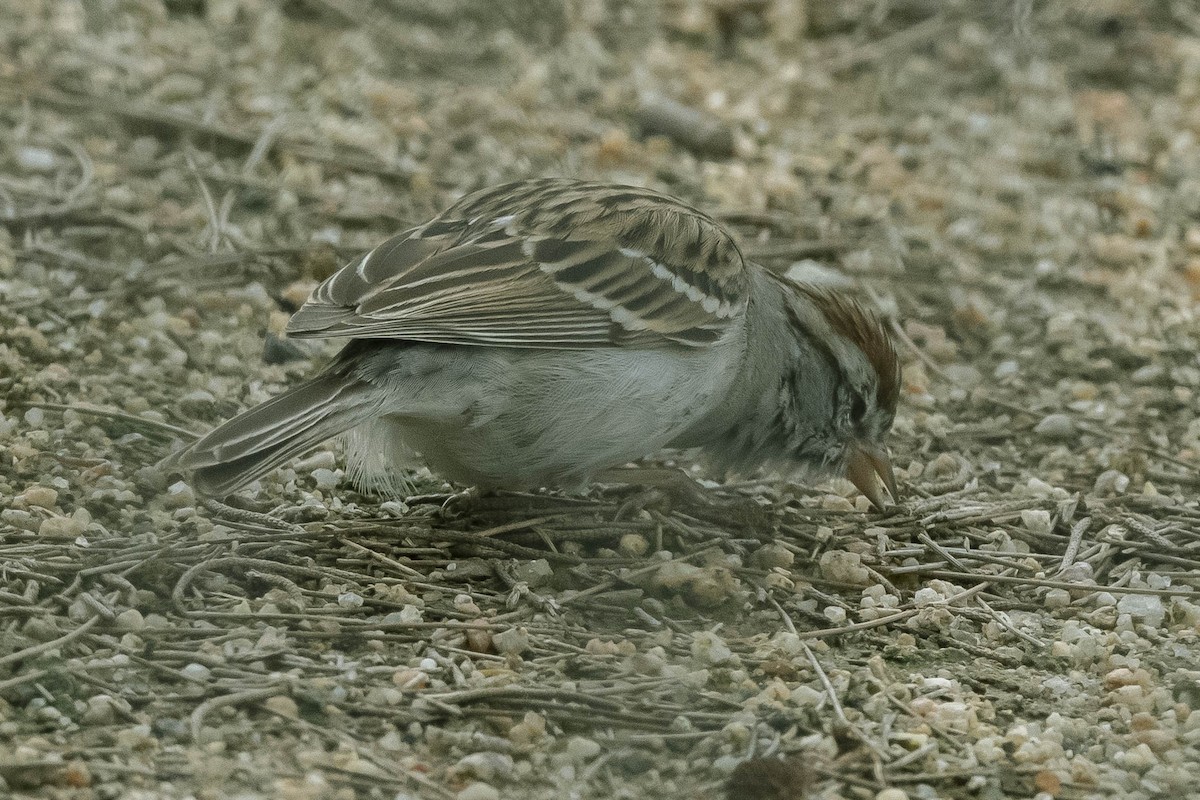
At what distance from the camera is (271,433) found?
4.07m

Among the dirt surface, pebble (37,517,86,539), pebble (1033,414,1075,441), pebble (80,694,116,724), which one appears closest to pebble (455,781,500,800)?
the dirt surface

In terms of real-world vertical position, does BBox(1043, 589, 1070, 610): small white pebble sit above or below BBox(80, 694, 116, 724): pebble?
below

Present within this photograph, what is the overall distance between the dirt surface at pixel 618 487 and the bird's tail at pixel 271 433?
32cm

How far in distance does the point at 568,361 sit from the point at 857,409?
1070 millimetres

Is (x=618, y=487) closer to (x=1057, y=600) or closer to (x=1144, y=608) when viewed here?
A: (x=1057, y=600)

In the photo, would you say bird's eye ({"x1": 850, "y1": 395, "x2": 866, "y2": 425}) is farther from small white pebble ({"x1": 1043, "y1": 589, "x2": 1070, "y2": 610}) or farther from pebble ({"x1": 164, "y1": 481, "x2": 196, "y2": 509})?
pebble ({"x1": 164, "y1": 481, "x2": 196, "y2": 509})

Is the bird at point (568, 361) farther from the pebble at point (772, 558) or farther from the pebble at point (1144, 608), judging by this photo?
the pebble at point (1144, 608)

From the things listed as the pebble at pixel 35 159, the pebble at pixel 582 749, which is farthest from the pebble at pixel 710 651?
the pebble at pixel 35 159

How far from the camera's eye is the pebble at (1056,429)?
5.72 m

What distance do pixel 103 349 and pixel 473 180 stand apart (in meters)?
2.11

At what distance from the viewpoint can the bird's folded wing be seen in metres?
4.33

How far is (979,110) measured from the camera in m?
8.15

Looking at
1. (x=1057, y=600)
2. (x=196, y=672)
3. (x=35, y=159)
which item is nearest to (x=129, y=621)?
(x=196, y=672)

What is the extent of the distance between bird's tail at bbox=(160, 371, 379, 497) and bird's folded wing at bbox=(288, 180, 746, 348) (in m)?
0.17
